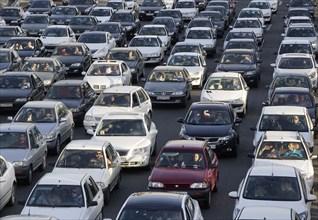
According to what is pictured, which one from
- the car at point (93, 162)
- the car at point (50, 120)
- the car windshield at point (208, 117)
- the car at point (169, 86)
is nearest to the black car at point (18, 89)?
the car at point (169, 86)

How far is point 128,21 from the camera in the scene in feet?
211

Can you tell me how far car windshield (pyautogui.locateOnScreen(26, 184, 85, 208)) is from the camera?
2503cm

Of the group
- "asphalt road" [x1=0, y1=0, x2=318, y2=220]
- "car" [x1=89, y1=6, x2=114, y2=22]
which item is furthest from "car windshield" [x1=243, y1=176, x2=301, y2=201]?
"car" [x1=89, y1=6, x2=114, y2=22]

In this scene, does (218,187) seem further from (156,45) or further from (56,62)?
(156,45)

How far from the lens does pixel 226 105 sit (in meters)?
36.0

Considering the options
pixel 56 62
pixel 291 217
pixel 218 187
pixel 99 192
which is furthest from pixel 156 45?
pixel 291 217

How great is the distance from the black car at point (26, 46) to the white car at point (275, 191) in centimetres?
2767

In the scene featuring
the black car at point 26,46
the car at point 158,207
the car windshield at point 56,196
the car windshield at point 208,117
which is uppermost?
the car at point 158,207

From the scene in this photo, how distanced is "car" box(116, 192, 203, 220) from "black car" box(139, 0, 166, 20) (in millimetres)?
49545

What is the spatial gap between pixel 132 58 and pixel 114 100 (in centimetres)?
1063

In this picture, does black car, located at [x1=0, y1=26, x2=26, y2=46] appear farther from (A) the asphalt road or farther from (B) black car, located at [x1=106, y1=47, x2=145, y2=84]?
(B) black car, located at [x1=106, y1=47, x2=145, y2=84]

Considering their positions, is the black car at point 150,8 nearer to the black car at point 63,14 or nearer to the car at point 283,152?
the black car at point 63,14

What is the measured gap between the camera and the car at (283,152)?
29500mm

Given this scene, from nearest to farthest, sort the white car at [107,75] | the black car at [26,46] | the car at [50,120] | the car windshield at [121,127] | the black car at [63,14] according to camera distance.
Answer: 1. the car windshield at [121,127]
2. the car at [50,120]
3. the white car at [107,75]
4. the black car at [26,46]
5. the black car at [63,14]
